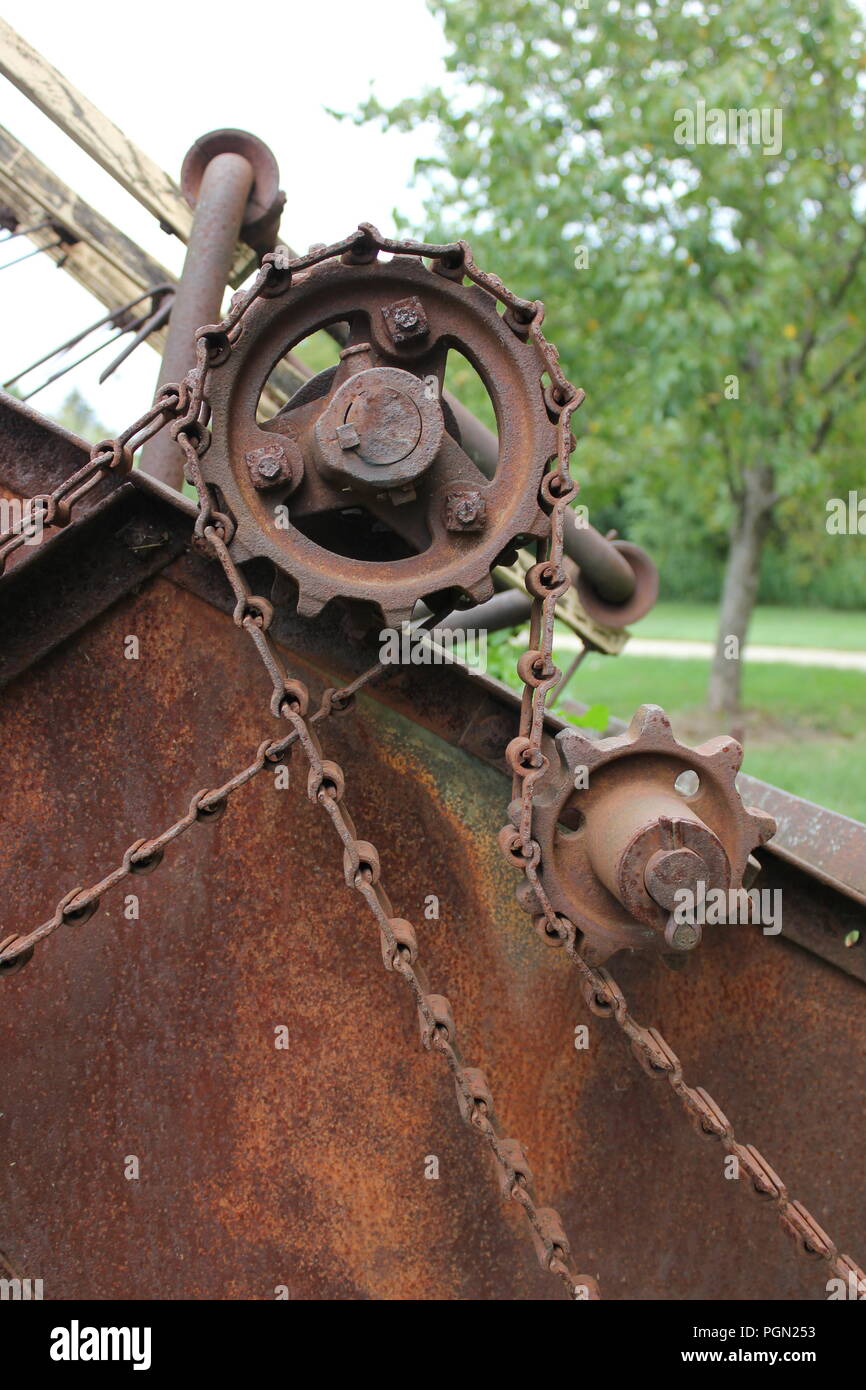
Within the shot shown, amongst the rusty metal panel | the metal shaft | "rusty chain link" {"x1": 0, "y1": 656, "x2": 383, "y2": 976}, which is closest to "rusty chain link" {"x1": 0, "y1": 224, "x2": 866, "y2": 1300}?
"rusty chain link" {"x1": 0, "y1": 656, "x2": 383, "y2": 976}

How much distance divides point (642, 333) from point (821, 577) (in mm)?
37441

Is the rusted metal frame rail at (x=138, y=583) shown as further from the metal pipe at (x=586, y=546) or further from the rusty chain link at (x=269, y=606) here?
the metal pipe at (x=586, y=546)

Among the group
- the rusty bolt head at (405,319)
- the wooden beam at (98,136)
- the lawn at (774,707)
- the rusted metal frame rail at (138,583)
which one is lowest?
the rusted metal frame rail at (138,583)

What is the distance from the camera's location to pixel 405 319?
5.97ft

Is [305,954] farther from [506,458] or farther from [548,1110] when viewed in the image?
[506,458]

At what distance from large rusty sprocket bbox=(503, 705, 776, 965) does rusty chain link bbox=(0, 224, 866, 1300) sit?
5 centimetres

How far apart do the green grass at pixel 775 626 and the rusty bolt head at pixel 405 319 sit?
69.1 ft

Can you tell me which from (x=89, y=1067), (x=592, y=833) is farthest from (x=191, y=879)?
(x=592, y=833)

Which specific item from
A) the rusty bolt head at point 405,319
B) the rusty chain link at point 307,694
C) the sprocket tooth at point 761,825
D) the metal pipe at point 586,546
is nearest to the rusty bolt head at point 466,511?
the rusty chain link at point 307,694

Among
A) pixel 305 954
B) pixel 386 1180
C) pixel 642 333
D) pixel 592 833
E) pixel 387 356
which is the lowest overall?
pixel 386 1180

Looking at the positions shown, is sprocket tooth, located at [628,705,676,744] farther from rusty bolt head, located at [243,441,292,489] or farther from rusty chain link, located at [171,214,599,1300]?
rusty bolt head, located at [243,441,292,489]

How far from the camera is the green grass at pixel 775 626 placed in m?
28.8

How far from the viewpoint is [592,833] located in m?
1.90

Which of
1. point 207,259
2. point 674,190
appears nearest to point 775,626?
point 674,190
